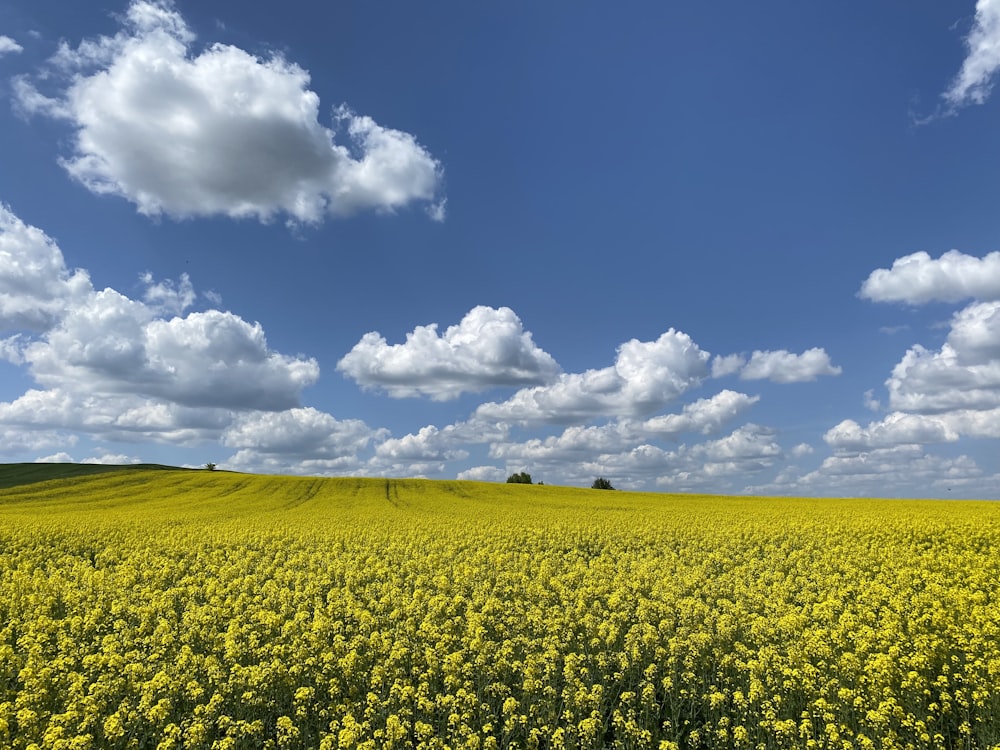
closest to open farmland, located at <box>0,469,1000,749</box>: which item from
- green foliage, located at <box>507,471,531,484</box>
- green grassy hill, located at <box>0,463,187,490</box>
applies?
green grassy hill, located at <box>0,463,187,490</box>

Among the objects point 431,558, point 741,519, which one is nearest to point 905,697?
point 431,558

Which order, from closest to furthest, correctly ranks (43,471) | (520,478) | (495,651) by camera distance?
(495,651) → (43,471) → (520,478)

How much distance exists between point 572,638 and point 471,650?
7.46ft

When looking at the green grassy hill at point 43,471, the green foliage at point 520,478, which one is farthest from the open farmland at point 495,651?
the green foliage at point 520,478

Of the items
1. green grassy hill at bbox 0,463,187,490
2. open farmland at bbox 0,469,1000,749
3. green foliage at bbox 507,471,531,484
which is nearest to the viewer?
open farmland at bbox 0,469,1000,749

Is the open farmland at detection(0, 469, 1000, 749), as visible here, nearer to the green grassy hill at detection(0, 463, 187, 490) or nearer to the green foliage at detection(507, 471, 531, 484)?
the green grassy hill at detection(0, 463, 187, 490)

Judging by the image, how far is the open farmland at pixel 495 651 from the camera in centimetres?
773

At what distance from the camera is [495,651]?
9.58 meters

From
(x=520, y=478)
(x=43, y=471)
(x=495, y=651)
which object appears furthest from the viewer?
(x=520, y=478)

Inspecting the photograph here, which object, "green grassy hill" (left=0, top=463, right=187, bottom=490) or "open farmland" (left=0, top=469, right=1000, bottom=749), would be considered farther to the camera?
"green grassy hill" (left=0, top=463, right=187, bottom=490)

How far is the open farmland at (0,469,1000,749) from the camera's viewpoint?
25.4ft

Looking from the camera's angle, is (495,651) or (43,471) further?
(43,471)

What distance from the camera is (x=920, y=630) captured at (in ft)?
35.3

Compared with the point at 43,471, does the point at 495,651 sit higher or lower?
lower
